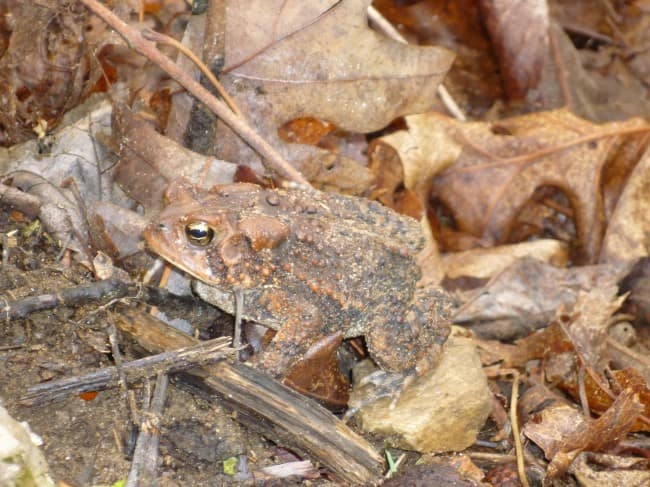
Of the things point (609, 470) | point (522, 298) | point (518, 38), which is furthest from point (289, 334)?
point (518, 38)

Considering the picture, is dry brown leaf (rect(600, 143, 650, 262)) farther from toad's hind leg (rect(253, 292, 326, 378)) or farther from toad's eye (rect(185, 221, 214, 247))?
toad's eye (rect(185, 221, 214, 247))

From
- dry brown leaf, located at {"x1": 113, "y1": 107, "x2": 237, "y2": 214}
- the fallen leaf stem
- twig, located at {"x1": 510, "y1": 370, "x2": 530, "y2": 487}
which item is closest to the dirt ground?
dry brown leaf, located at {"x1": 113, "y1": 107, "x2": 237, "y2": 214}

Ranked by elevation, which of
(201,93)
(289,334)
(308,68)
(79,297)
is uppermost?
(308,68)

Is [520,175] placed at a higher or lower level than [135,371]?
lower

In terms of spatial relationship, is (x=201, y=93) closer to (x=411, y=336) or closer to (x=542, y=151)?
(x=411, y=336)

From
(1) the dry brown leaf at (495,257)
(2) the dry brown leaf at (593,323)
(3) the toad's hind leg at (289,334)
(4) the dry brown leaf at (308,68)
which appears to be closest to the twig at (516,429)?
(2) the dry brown leaf at (593,323)

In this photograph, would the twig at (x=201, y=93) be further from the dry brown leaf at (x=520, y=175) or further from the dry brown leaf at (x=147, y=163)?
the dry brown leaf at (x=520, y=175)

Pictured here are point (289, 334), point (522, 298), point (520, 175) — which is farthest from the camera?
point (520, 175)

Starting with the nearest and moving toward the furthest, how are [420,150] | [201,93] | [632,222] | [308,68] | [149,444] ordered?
[149,444]
[201,93]
[308,68]
[420,150]
[632,222]
